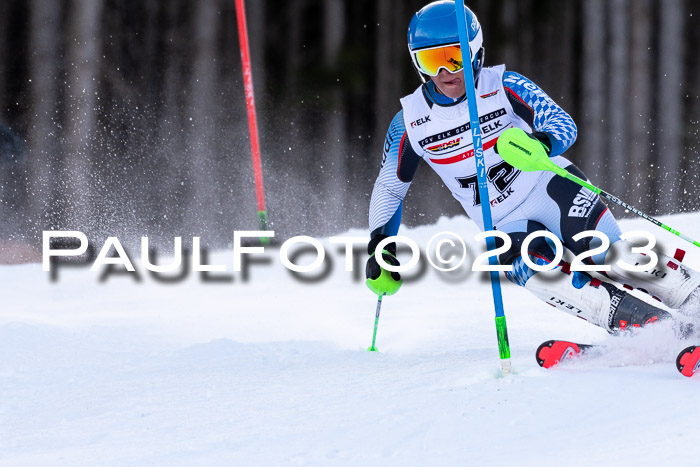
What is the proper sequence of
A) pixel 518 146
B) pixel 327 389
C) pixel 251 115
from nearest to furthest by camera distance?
pixel 518 146
pixel 327 389
pixel 251 115

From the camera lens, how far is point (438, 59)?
10.00 ft

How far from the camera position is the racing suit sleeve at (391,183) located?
11.5 ft

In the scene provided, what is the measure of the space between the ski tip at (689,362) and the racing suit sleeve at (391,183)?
1495mm

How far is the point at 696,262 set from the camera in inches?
231

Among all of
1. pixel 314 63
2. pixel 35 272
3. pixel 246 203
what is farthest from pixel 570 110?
pixel 35 272

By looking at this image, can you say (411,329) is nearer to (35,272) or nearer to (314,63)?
(35,272)

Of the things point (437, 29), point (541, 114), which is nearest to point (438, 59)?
point (437, 29)

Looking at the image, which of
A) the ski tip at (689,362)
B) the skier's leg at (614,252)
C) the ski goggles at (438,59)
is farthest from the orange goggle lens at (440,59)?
the ski tip at (689,362)

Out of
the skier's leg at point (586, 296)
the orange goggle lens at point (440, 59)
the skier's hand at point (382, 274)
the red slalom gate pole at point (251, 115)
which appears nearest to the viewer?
the skier's leg at point (586, 296)

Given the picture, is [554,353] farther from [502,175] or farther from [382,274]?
[382,274]

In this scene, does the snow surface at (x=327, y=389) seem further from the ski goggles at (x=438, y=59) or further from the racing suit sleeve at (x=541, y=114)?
the ski goggles at (x=438, y=59)

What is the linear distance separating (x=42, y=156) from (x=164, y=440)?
10.5 metres

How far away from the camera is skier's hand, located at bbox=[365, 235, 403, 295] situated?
348cm

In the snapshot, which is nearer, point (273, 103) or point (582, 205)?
point (582, 205)
